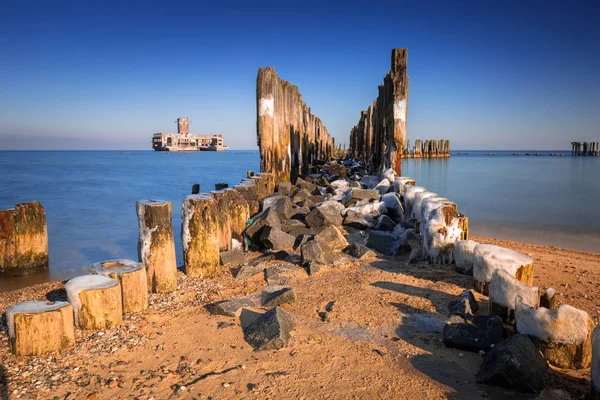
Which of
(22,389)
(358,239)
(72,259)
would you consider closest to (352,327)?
(22,389)

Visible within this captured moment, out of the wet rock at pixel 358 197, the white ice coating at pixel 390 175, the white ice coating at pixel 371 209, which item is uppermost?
the white ice coating at pixel 390 175

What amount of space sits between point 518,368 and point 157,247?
3.72m

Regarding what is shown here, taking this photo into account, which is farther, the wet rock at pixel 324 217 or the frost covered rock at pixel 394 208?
the frost covered rock at pixel 394 208

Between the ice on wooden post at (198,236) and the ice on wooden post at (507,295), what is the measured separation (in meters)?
3.47

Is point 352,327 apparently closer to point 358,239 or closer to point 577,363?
point 577,363

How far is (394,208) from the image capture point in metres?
7.72

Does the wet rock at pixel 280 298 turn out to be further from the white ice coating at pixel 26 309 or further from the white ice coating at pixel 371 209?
the white ice coating at pixel 371 209

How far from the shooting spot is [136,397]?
2.49m

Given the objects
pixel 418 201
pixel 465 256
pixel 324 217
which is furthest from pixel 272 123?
pixel 465 256

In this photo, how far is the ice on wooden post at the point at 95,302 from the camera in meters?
3.34

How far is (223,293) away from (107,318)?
4.29ft

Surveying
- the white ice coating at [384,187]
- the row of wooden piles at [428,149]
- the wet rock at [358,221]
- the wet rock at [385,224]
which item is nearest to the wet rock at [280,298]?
the wet rock at [385,224]

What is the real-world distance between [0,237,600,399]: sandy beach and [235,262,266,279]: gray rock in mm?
479

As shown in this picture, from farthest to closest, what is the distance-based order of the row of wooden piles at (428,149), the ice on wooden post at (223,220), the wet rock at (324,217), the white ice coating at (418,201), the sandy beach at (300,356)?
the row of wooden piles at (428,149)
the wet rock at (324,217)
the white ice coating at (418,201)
the ice on wooden post at (223,220)
the sandy beach at (300,356)
